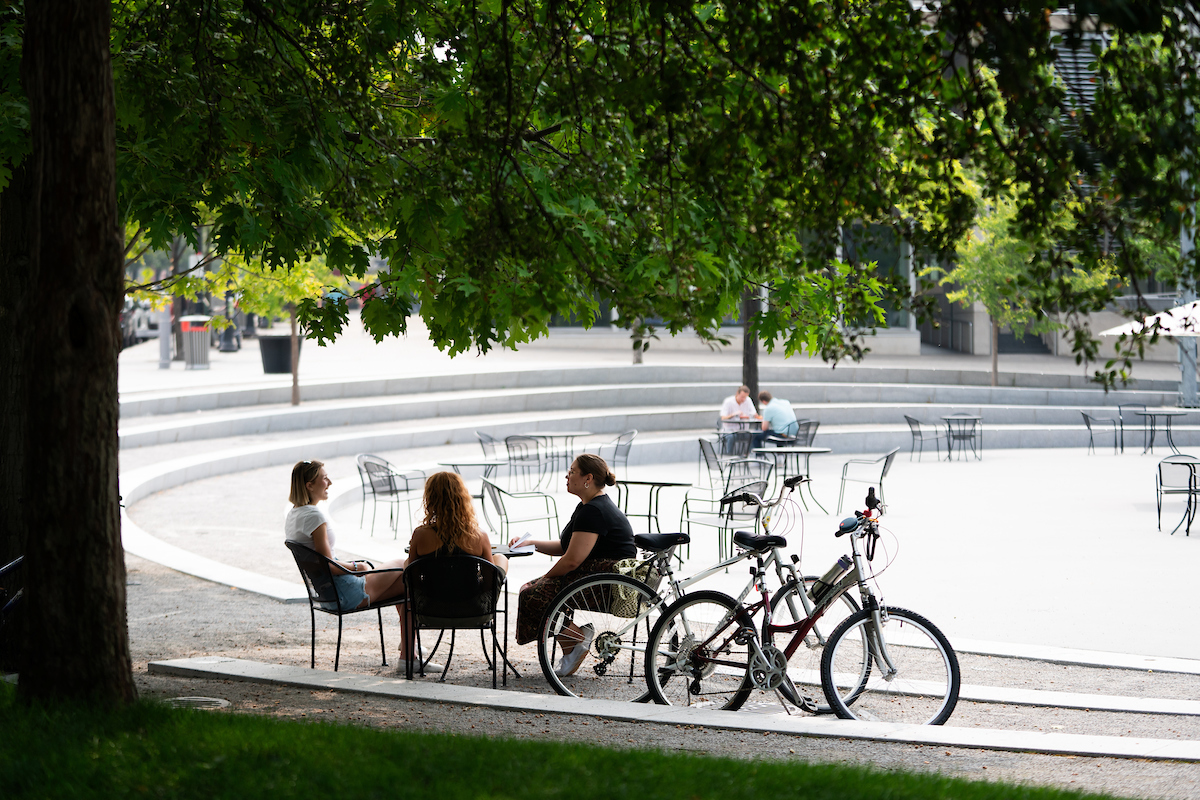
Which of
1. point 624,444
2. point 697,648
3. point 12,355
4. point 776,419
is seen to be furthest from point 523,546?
point 776,419

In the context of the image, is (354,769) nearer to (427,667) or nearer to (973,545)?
(427,667)

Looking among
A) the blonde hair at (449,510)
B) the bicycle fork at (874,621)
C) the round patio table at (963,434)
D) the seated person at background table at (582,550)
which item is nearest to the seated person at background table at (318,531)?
the blonde hair at (449,510)

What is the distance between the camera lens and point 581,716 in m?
5.73

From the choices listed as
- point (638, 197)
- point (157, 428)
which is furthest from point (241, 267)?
point (638, 197)

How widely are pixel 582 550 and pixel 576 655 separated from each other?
2.07 ft

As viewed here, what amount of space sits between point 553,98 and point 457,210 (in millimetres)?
932

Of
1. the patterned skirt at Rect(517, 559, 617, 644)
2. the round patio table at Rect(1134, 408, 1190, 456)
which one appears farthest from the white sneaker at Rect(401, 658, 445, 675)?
the round patio table at Rect(1134, 408, 1190, 456)

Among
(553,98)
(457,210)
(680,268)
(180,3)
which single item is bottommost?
(680,268)

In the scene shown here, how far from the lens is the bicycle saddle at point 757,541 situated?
237 inches

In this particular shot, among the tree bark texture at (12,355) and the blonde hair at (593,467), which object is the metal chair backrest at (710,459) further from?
the tree bark texture at (12,355)

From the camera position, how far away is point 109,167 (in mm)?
4668

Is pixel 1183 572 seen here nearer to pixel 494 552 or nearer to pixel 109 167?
pixel 494 552

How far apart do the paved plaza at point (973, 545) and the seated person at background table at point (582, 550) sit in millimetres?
324

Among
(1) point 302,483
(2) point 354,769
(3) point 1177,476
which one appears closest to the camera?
(2) point 354,769
